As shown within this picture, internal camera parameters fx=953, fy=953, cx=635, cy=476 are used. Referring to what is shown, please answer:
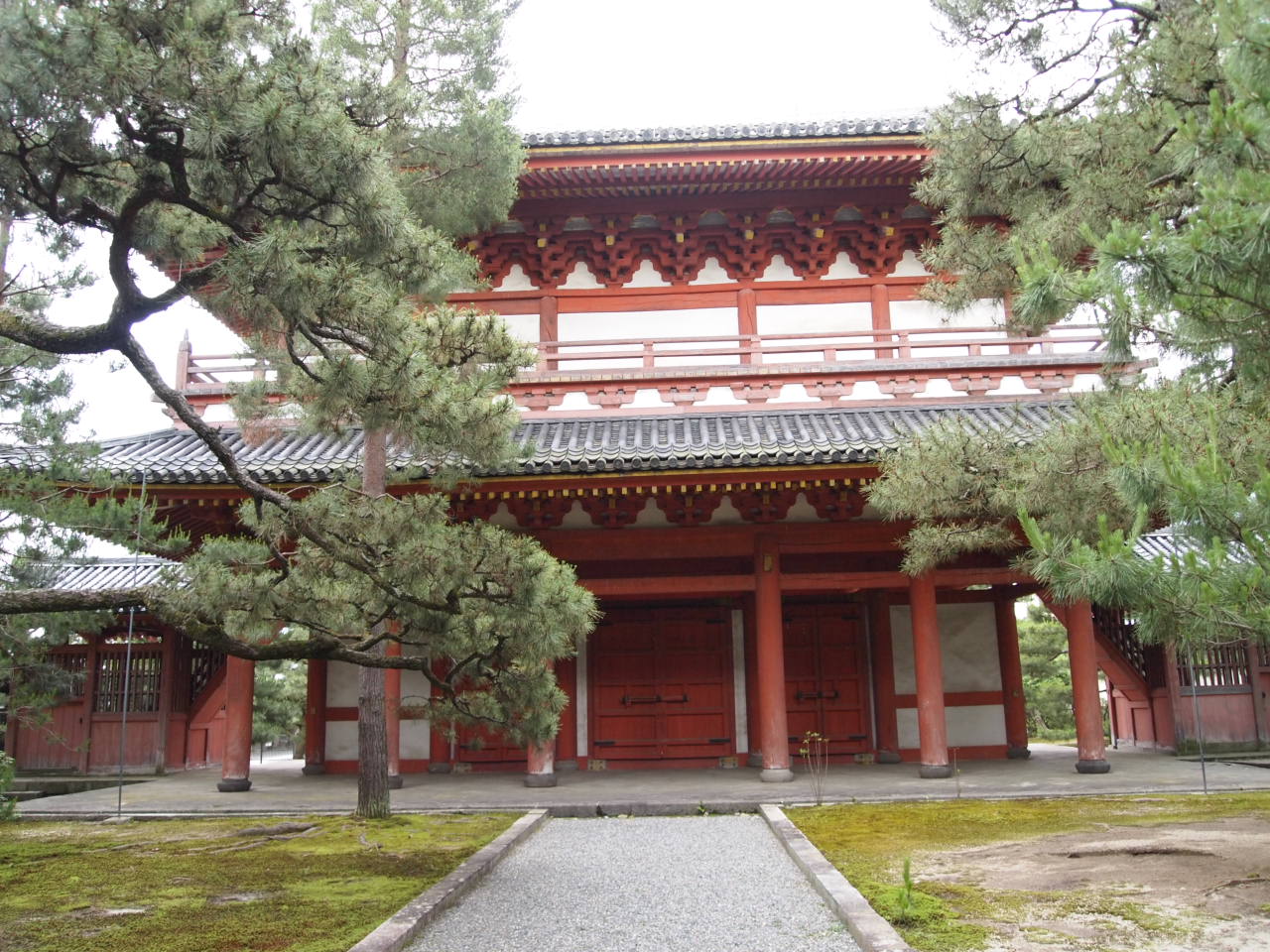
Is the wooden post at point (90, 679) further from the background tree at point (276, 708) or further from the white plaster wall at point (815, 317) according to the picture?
the white plaster wall at point (815, 317)

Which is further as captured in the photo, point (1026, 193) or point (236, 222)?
point (1026, 193)

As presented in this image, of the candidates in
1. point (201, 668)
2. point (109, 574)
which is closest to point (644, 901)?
point (201, 668)

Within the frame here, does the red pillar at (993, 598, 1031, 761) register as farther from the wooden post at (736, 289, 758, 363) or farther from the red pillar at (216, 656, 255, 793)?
the red pillar at (216, 656, 255, 793)

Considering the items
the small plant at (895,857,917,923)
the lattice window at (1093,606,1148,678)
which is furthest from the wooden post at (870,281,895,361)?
the small plant at (895,857,917,923)

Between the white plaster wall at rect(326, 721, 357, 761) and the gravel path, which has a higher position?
the white plaster wall at rect(326, 721, 357, 761)

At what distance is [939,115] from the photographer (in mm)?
6875

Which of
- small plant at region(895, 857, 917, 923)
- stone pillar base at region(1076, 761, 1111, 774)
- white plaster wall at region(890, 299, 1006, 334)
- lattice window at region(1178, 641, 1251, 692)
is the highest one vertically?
white plaster wall at region(890, 299, 1006, 334)

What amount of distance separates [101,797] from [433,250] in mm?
8288

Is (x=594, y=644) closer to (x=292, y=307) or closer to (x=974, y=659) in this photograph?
(x=974, y=659)

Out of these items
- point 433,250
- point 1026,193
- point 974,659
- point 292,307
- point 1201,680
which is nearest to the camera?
point 292,307

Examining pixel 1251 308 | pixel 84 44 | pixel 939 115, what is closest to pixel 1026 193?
pixel 939 115

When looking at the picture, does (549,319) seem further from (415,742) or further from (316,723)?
(316,723)

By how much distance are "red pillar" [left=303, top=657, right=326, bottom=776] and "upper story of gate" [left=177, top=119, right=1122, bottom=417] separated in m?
3.62

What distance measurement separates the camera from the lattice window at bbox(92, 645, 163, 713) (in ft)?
47.5
